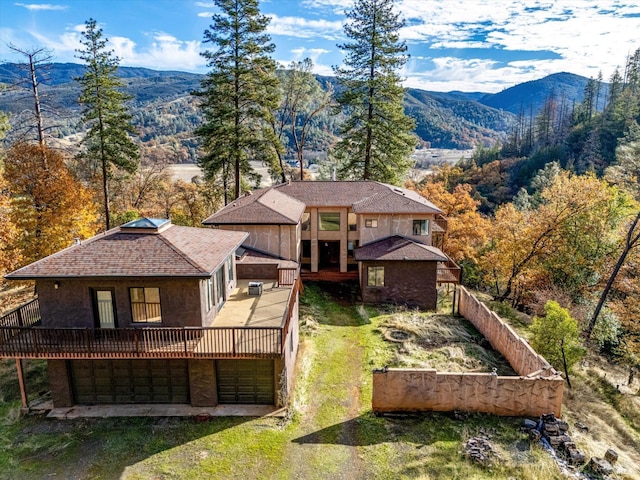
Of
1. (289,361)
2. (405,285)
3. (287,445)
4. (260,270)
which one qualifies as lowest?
(287,445)

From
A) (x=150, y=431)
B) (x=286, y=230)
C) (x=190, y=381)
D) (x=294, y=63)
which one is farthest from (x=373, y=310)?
(x=294, y=63)

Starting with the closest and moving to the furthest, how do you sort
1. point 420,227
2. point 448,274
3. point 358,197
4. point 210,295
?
1. point 210,295
2. point 448,274
3. point 420,227
4. point 358,197

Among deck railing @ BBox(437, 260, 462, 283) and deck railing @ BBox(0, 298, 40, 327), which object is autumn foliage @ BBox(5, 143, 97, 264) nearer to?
deck railing @ BBox(0, 298, 40, 327)

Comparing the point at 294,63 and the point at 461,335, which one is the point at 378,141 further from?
the point at 461,335

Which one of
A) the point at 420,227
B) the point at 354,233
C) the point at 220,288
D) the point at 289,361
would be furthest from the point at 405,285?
the point at 220,288

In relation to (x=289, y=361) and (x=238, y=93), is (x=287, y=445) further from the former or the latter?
(x=238, y=93)
